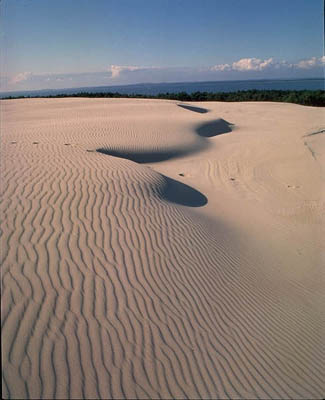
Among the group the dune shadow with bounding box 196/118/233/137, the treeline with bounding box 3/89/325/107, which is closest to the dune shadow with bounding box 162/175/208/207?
the dune shadow with bounding box 196/118/233/137

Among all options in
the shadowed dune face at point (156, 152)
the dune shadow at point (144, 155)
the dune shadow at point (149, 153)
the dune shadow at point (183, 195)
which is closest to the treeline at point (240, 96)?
the shadowed dune face at point (156, 152)

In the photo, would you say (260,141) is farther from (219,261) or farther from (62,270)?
(62,270)

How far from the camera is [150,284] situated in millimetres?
3918

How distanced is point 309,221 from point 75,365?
7.00m

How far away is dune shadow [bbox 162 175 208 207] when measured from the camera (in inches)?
309

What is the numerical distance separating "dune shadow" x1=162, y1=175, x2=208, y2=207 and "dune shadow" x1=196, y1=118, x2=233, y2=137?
834 cm

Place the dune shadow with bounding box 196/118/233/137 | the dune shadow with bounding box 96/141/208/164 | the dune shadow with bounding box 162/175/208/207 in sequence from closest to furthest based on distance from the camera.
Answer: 1. the dune shadow with bounding box 162/175/208/207
2. the dune shadow with bounding box 96/141/208/164
3. the dune shadow with bounding box 196/118/233/137

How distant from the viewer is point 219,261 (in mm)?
5230

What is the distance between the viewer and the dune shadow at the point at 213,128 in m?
17.2

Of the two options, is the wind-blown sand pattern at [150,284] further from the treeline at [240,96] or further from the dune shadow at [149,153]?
the treeline at [240,96]

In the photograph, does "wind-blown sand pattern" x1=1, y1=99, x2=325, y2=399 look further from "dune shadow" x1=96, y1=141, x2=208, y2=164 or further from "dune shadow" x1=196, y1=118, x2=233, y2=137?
"dune shadow" x1=196, y1=118, x2=233, y2=137

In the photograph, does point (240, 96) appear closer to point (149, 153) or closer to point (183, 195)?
point (149, 153)

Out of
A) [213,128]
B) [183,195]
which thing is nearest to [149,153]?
[183,195]

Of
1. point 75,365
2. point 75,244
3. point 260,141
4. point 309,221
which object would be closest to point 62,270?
point 75,244
